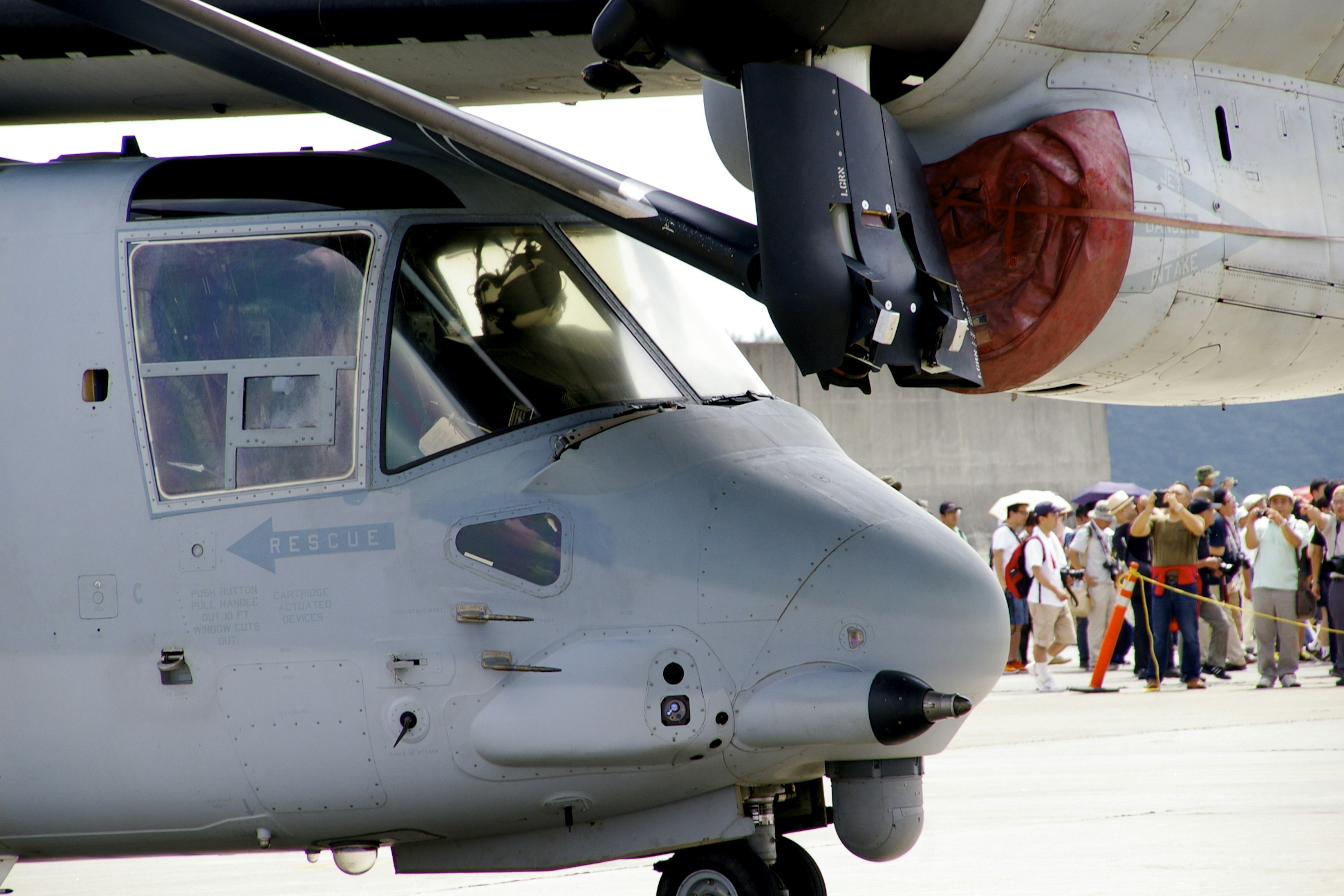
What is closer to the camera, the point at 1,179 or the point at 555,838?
the point at 555,838

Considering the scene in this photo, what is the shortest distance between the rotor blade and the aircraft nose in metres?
1.00

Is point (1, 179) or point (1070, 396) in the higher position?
point (1, 179)

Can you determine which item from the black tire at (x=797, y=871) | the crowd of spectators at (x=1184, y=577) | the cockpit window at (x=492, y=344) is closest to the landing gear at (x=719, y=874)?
the black tire at (x=797, y=871)

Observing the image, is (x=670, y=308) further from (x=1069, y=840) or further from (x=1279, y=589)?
(x=1279, y=589)

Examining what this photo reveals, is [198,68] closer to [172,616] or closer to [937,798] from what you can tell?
[172,616]

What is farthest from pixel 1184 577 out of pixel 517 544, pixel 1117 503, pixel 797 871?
pixel 517 544

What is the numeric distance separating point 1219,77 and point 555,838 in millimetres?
3409

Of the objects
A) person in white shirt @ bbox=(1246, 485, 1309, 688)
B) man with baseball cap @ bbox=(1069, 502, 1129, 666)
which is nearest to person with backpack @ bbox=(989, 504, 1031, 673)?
man with baseball cap @ bbox=(1069, 502, 1129, 666)

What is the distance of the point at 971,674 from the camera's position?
16.5 ft

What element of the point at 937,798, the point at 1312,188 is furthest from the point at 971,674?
the point at 937,798

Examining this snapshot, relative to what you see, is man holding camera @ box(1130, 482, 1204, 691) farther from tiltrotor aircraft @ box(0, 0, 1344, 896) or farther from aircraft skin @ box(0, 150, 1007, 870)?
aircraft skin @ box(0, 150, 1007, 870)

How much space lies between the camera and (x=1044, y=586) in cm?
1655

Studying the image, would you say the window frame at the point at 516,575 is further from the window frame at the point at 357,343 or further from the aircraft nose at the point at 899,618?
the aircraft nose at the point at 899,618

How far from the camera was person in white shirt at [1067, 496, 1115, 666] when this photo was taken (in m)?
17.9
